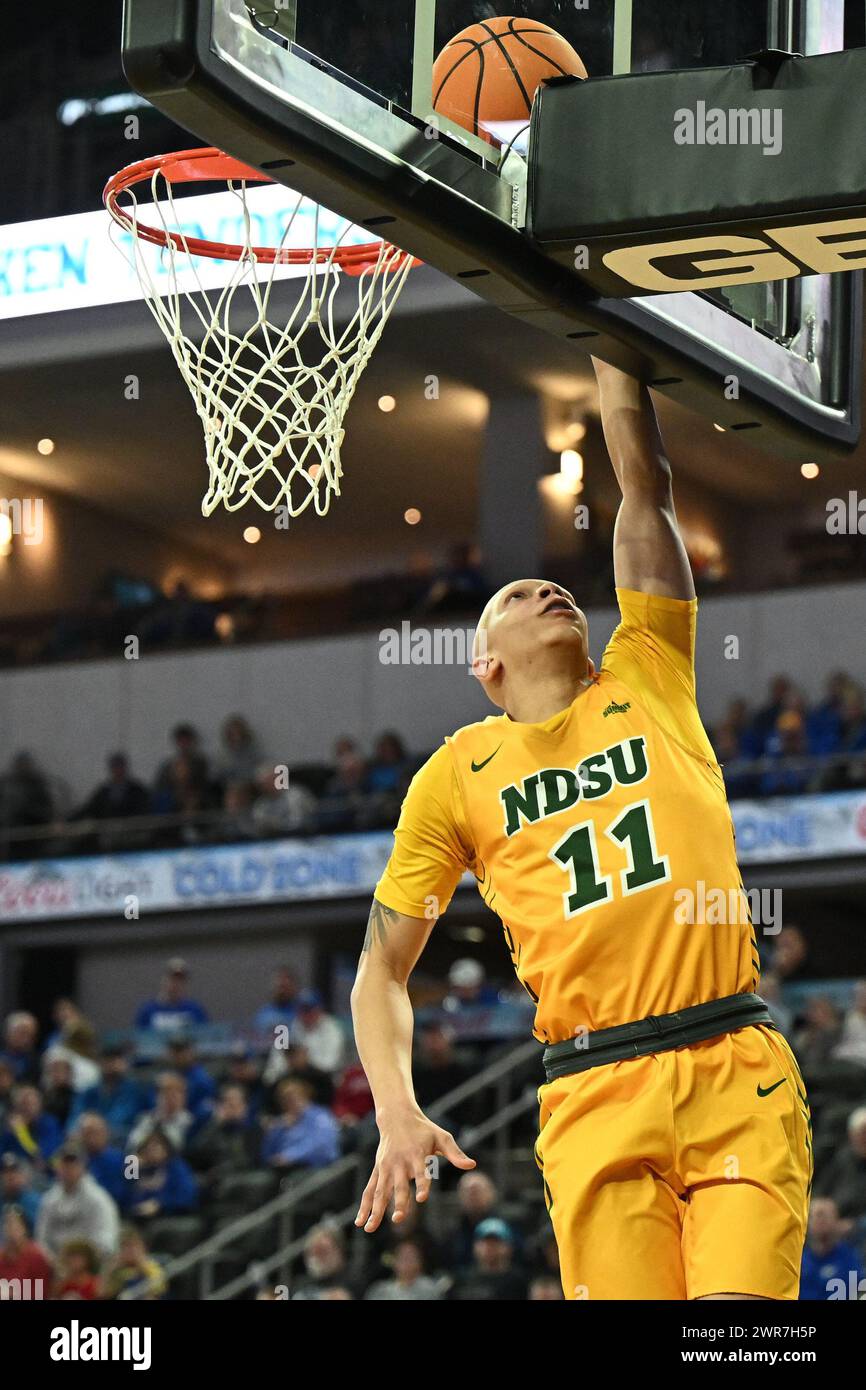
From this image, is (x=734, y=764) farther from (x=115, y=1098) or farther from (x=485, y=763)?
(x=485, y=763)

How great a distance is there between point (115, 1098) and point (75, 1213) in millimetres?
1889

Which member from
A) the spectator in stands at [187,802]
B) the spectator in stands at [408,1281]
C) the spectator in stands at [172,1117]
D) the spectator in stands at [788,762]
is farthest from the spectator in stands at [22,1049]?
the spectator in stands at [788,762]

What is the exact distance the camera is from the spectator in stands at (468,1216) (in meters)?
10.9

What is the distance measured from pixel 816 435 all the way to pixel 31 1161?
32.9ft

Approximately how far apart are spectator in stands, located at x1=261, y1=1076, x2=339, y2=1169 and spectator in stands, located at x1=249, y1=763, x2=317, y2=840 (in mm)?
3487

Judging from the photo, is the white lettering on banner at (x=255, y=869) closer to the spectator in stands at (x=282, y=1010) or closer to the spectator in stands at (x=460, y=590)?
the spectator in stands at (x=282, y=1010)

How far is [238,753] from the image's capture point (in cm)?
1747

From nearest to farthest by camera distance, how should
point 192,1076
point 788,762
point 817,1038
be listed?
point 817,1038 < point 192,1076 < point 788,762

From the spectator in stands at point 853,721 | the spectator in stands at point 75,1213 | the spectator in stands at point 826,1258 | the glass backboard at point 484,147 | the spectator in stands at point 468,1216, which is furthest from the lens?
the spectator in stands at point 853,721

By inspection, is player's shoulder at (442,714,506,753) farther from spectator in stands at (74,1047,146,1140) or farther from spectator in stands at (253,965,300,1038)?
spectator in stands at (253,965,300,1038)

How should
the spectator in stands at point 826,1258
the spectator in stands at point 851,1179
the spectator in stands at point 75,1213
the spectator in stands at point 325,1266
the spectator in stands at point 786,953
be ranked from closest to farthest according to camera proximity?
1. the spectator in stands at point 826,1258
2. the spectator in stands at point 851,1179
3. the spectator in stands at point 325,1266
4. the spectator in stands at point 75,1213
5. the spectator in stands at point 786,953

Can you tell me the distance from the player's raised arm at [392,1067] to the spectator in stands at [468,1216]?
684 centimetres

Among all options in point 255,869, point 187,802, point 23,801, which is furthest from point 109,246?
point 23,801
